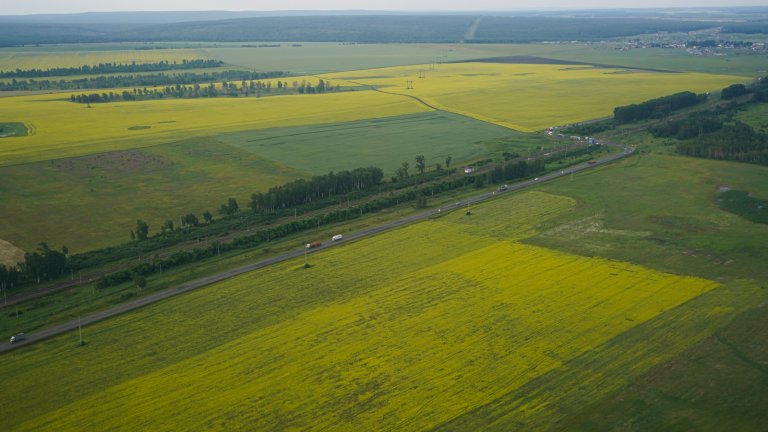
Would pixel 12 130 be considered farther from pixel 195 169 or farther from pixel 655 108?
pixel 655 108

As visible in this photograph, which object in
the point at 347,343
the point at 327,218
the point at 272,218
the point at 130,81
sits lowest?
the point at 130,81

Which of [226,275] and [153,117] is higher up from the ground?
[226,275]

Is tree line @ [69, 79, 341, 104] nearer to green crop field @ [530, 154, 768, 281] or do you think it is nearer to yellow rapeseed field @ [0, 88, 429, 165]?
yellow rapeseed field @ [0, 88, 429, 165]

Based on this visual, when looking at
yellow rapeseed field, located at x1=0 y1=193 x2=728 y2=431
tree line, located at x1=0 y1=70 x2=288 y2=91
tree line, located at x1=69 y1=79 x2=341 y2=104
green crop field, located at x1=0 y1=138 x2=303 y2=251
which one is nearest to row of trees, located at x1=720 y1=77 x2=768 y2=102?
tree line, located at x1=69 y1=79 x2=341 y2=104

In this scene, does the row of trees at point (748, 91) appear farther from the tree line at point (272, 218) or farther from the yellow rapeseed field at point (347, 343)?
the yellow rapeseed field at point (347, 343)

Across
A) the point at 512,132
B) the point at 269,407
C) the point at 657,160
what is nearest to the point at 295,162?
the point at 512,132

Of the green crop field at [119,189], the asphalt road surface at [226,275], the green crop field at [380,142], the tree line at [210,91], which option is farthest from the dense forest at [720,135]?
the tree line at [210,91]

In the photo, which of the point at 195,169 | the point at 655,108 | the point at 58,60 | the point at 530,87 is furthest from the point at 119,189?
the point at 58,60
